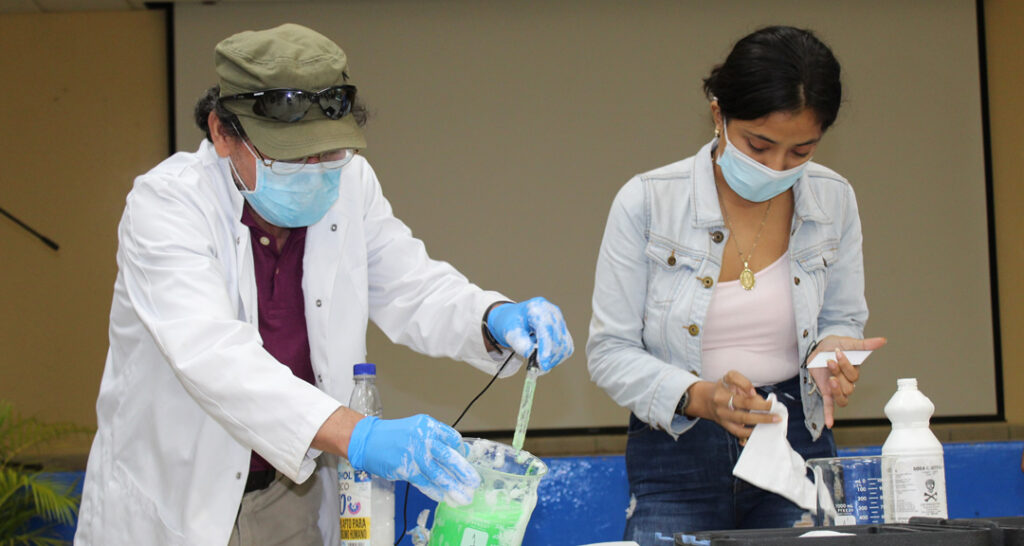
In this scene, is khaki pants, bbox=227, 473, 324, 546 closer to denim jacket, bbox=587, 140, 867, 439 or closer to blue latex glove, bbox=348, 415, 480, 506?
blue latex glove, bbox=348, 415, 480, 506

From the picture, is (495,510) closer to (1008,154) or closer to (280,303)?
(280,303)

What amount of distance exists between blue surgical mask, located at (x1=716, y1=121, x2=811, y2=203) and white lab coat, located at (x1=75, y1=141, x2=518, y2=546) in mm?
502

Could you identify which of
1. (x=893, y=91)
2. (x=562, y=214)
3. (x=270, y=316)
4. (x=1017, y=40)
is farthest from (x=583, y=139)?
(x=270, y=316)

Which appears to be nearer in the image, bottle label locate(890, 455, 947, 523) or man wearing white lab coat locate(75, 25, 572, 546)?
bottle label locate(890, 455, 947, 523)

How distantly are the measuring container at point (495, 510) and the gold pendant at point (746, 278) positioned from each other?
2.34 ft

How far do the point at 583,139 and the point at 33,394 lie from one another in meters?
3.37

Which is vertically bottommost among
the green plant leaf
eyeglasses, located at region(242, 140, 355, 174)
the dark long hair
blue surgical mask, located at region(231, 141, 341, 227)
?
the green plant leaf

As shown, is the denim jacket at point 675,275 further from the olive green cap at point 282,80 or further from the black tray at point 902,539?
the black tray at point 902,539

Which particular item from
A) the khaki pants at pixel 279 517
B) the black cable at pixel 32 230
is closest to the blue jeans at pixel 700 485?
the khaki pants at pixel 279 517

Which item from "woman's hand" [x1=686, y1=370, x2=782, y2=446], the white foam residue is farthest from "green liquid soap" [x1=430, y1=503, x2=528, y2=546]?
"woman's hand" [x1=686, y1=370, x2=782, y2=446]

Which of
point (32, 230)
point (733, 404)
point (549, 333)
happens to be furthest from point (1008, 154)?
point (32, 230)

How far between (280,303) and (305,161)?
0.93ft

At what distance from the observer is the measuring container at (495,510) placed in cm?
117

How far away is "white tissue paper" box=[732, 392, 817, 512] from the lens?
143cm
